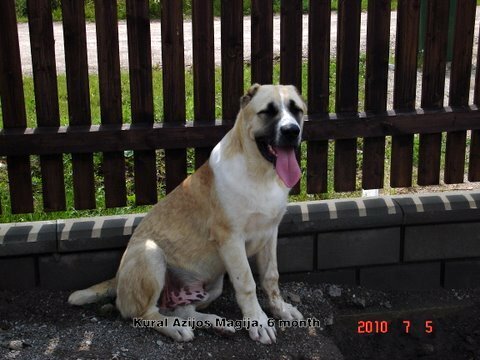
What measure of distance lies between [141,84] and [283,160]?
117cm

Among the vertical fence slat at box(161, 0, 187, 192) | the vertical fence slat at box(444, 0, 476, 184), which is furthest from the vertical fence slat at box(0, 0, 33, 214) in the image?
the vertical fence slat at box(444, 0, 476, 184)

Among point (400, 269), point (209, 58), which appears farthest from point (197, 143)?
point (400, 269)

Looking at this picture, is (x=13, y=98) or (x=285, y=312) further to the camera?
(x=13, y=98)

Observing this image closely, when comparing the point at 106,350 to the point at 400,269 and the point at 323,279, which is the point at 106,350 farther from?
the point at 400,269

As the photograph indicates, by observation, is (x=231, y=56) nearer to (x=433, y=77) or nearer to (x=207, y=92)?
(x=207, y=92)

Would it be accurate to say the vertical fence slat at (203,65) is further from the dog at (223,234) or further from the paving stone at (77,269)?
the paving stone at (77,269)

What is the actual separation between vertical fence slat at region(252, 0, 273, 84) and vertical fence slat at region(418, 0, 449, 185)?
1.00 metres

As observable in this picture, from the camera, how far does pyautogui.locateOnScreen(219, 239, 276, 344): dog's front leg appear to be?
3914 millimetres

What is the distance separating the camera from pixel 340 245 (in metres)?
4.62

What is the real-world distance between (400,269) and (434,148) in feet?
2.66

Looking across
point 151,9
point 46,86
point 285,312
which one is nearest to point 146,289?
point 285,312

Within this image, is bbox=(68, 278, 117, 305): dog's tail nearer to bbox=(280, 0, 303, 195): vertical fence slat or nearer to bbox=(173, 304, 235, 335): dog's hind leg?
bbox=(173, 304, 235, 335): dog's hind leg

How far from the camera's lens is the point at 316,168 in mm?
4785
